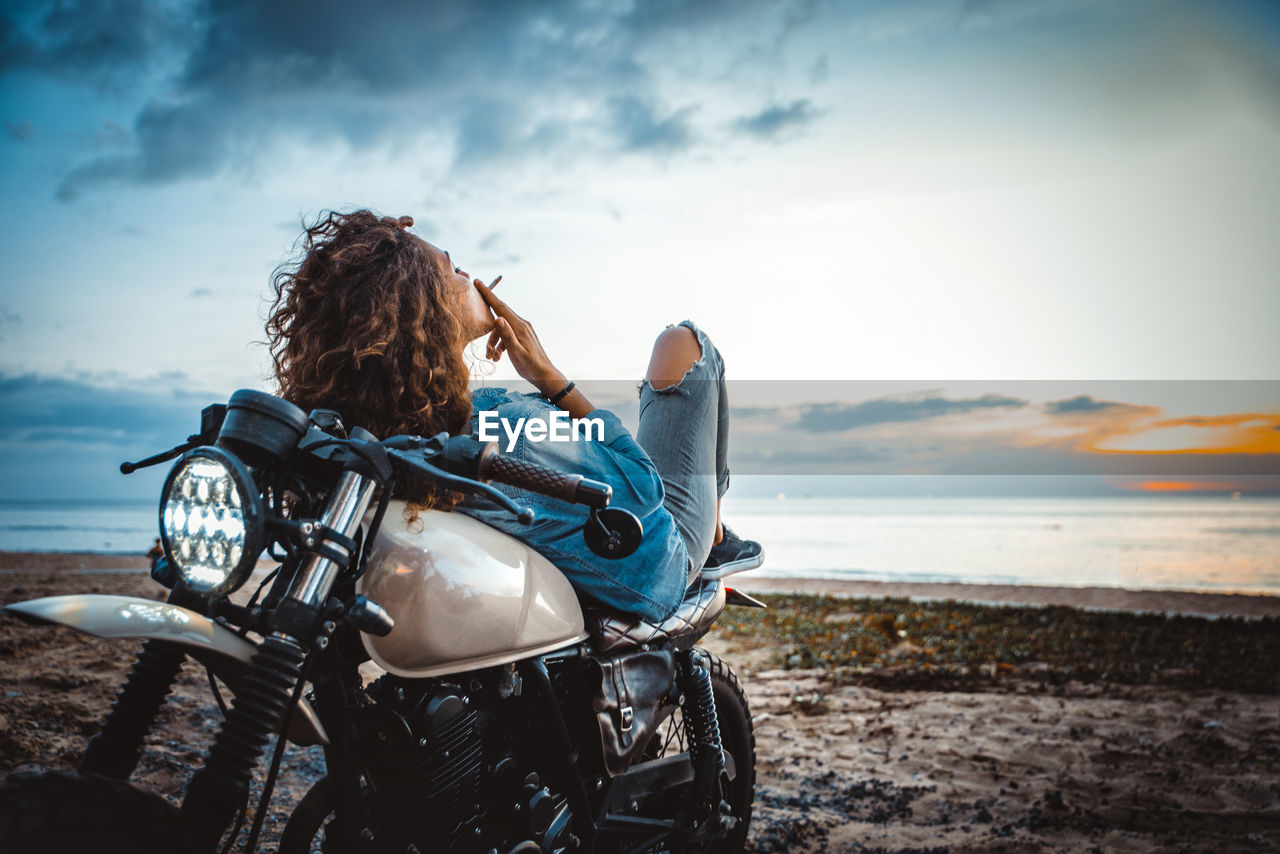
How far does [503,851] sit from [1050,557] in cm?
2340

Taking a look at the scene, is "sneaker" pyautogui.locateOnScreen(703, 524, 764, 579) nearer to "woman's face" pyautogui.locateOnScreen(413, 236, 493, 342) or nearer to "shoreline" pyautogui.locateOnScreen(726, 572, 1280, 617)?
"woman's face" pyautogui.locateOnScreen(413, 236, 493, 342)

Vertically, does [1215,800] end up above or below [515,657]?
below

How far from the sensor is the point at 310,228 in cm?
191

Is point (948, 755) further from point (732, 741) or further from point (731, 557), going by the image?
point (731, 557)

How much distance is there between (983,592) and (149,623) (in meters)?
15.2

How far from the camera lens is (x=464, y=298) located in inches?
81.0

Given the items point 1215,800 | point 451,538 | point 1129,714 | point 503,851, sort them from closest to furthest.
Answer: point 451,538 → point 503,851 → point 1215,800 → point 1129,714

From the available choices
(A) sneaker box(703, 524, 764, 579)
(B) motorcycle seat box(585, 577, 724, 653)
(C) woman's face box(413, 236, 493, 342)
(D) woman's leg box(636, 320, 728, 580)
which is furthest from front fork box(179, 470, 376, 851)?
(A) sneaker box(703, 524, 764, 579)

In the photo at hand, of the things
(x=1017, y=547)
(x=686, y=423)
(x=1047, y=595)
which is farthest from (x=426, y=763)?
(x=1017, y=547)

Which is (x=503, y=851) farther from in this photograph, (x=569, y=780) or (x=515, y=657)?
(x=515, y=657)

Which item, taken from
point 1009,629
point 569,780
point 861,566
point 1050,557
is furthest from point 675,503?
point 1050,557

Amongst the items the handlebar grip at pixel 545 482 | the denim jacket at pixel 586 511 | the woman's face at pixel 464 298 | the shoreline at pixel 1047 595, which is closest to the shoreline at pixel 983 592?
the shoreline at pixel 1047 595

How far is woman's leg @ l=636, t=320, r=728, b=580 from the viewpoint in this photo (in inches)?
98.0

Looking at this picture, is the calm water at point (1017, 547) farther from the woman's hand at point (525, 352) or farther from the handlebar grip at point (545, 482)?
the handlebar grip at point (545, 482)
